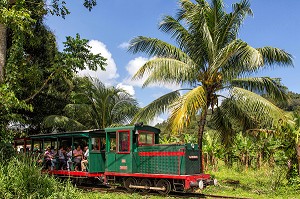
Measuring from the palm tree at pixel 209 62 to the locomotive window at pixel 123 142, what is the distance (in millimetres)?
1318

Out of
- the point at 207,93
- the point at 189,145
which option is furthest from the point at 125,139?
the point at 207,93

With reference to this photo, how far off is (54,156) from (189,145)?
6.19 m

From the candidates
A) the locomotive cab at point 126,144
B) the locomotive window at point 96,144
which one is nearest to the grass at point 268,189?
the locomotive cab at point 126,144

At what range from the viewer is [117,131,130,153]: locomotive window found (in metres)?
12.3

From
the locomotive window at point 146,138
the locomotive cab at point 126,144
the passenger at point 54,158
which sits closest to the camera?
the locomotive cab at point 126,144

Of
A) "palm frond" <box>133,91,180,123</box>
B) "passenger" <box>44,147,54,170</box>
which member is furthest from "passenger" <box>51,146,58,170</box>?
"palm frond" <box>133,91,180,123</box>

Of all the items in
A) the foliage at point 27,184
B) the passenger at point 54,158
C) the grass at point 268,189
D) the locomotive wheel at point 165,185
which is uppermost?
the passenger at point 54,158

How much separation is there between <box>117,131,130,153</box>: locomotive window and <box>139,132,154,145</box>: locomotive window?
0.46 m

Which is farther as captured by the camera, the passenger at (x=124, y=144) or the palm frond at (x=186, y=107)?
the passenger at (x=124, y=144)

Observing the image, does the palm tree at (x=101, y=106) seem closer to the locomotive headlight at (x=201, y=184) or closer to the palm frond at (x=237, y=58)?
the palm frond at (x=237, y=58)

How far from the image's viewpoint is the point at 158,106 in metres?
13.3

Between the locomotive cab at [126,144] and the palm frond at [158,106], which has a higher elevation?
the palm frond at [158,106]

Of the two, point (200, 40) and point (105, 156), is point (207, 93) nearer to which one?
point (200, 40)

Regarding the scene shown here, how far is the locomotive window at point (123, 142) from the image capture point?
1233 cm
